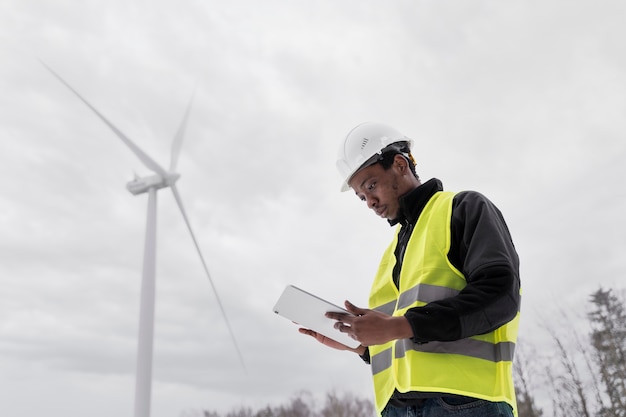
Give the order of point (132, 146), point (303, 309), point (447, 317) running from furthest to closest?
point (132, 146)
point (303, 309)
point (447, 317)

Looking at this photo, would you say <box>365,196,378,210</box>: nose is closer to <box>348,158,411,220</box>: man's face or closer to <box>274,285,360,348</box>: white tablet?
<box>348,158,411,220</box>: man's face

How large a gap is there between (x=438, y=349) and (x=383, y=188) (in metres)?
1.11

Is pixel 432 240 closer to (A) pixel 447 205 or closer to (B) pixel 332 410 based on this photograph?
(A) pixel 447 205

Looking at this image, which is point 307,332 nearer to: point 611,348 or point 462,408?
point 462,408

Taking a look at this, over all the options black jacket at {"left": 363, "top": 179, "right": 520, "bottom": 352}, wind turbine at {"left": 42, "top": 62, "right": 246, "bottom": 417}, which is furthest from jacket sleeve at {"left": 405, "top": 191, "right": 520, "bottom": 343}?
wind turbine at {"left": 42, "top": 62, "right": 246, "bottom": 417}

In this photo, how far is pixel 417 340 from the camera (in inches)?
94.3

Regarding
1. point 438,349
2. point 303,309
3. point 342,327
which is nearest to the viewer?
point 438,349

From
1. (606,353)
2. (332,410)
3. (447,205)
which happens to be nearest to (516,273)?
(447,205)

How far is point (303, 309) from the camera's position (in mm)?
2938

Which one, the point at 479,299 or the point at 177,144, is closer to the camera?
the point at 479,299

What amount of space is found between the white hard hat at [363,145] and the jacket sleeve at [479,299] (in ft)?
3.42

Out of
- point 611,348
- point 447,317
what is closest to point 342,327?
point 447,317

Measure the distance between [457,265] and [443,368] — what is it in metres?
0.49

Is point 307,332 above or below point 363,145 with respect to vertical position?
below
